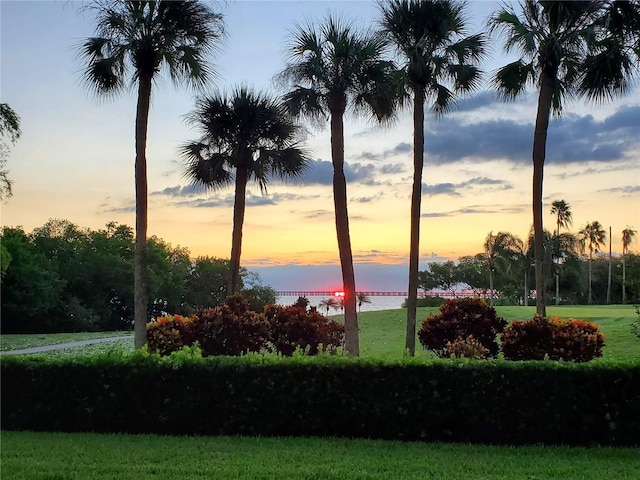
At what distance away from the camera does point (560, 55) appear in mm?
Answer: 14852

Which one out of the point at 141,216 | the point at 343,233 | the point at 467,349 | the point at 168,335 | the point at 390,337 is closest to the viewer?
the point at 467,349

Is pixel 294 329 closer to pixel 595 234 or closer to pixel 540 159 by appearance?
pixel 540 159

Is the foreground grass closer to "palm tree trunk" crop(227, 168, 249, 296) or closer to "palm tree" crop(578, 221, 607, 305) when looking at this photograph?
"palm tree trunk" crop(227, 168, 249, 296)

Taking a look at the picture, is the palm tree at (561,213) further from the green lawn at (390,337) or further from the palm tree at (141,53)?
the palm tree at (141,53)

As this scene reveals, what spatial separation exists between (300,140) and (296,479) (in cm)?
1447

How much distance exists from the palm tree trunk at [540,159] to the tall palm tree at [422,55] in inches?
73.3

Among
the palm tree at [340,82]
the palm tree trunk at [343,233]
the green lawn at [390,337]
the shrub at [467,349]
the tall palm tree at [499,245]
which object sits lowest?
the green lawn at [390,337]

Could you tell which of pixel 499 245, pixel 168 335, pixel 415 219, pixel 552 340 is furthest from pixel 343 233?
pixel 499 245

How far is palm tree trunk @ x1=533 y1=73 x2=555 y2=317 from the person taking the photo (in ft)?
49.8

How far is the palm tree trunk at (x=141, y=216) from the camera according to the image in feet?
46.0

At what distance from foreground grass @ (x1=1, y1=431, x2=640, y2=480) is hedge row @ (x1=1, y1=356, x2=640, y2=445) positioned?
1.17ft

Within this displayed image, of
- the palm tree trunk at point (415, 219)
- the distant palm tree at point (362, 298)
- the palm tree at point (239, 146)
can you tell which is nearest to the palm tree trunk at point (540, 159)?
the palm tree trunk at point (415, 219)

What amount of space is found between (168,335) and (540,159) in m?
9.67

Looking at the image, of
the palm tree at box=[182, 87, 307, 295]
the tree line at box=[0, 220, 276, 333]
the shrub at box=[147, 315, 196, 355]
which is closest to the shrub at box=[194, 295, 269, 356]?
the shrub at box=[147, 315, 196, 355]
